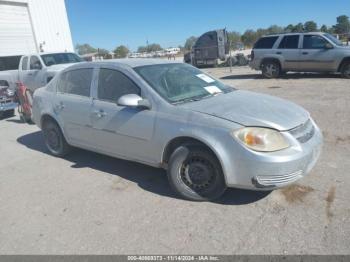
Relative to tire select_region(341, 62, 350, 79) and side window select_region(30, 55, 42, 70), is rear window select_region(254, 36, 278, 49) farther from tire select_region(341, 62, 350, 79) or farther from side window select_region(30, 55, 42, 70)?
side window select_region(30, 55, 42, 70)

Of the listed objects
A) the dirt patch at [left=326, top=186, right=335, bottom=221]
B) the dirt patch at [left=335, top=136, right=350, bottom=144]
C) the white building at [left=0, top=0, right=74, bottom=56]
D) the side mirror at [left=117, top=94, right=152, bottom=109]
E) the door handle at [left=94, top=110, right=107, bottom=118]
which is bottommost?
the dirt patch at [left=335, top=136, right=350, bottom=144]

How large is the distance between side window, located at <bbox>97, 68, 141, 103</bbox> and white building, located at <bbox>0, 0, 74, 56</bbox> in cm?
1682

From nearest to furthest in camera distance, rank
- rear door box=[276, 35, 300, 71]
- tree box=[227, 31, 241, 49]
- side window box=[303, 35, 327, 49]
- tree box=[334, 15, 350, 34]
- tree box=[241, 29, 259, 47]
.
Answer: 1. side window box=[303, 35, 327, 49]
2. rear door box=[276, 35, 300, 71]
3. tree box=[227, 31, 241, 49]
4. tree box=[334, 15, 350, 34]
5. tree box=[241, 29, 259, 47]

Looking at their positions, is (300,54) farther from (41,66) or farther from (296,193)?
(296,193)

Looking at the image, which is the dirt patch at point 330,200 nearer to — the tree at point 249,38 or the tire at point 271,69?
the tire at point 271,69

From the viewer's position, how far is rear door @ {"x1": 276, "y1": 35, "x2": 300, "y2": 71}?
1268 cm

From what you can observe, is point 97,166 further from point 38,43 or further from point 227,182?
point 38,43

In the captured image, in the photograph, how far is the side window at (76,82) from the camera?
185 inches

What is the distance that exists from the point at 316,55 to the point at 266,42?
2.35 metres

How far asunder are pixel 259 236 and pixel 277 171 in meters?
0.64

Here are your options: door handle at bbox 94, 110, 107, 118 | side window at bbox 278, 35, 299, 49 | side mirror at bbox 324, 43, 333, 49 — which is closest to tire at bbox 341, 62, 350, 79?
side mirror at bbox 324, 43, 333, 49

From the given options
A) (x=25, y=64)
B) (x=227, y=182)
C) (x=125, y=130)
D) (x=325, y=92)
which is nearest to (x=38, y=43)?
(x=25, y=64)

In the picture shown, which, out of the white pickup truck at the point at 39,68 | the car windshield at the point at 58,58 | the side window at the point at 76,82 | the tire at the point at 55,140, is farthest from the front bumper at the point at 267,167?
the car windshield at the point at 58,58

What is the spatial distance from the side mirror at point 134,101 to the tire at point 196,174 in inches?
27.3
